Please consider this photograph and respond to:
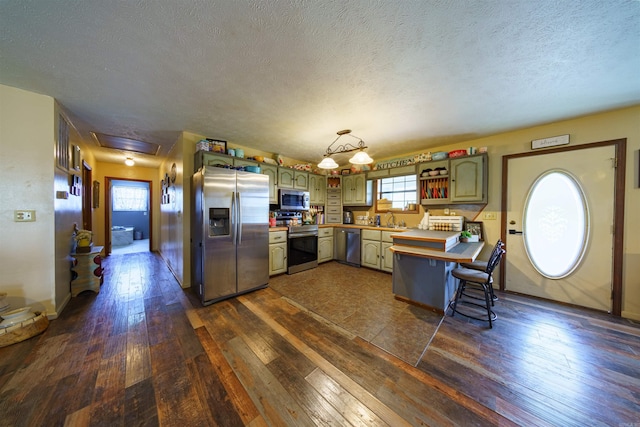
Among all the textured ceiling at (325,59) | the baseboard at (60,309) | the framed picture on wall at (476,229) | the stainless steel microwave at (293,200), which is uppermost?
the textured ceiling at (325,59)

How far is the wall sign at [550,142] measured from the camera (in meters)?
2.70

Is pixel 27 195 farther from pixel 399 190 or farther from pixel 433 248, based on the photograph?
pixel 399 190

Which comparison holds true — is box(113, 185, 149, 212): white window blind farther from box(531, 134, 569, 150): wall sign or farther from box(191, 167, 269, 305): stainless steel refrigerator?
box(531, 134, 569, 150): wall sign

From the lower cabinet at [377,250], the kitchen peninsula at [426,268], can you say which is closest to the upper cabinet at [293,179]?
the lower cabinet at [377,250]

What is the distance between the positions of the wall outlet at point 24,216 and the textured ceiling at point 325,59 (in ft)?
4.17

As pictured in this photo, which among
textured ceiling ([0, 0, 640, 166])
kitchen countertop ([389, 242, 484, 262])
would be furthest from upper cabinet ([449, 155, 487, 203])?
kitchen countertop ([389, 242, 484, 262])

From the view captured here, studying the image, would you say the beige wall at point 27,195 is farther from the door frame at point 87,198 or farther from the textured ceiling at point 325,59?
the door frame at point 87,198

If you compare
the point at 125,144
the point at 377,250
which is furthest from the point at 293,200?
the point at 125,144

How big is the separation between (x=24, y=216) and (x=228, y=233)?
77.3 inches

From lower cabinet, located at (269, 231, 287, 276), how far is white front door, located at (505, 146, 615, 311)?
365 centimetres

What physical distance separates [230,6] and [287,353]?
100 inches

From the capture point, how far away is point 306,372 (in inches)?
62.7

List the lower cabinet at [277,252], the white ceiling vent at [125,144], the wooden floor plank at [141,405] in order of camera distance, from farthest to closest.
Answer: the lower cabinet at [277,252] < the white ceiling vent at [125,144] < the wooden floor plank at [141,405]

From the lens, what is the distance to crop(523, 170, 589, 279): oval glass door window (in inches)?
105
